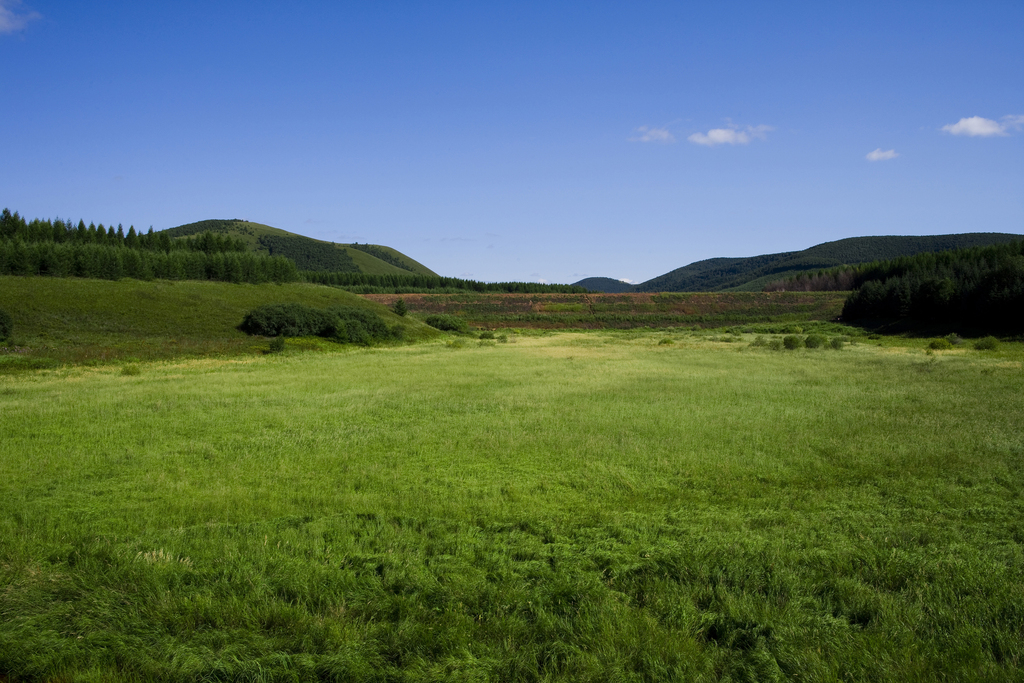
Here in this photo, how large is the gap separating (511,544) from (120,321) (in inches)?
1788

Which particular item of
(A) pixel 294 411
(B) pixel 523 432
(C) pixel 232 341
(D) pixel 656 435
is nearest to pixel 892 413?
(D) pixel 656 435

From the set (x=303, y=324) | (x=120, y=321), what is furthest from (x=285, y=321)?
(x=120, y=321)

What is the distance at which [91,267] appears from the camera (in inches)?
2125

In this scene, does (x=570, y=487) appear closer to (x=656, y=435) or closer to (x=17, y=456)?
(x=656, y=435)

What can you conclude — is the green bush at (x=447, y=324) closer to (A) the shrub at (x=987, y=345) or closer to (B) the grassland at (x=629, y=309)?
(B) the grassland at (x=629, y=309)

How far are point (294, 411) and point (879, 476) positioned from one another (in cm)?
1354

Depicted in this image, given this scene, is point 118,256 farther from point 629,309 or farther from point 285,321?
point 629,309

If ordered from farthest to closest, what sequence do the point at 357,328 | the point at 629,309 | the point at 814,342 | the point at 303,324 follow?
the point at 629,309, the point at 357,328, the point at 303,324, the point at 814,342

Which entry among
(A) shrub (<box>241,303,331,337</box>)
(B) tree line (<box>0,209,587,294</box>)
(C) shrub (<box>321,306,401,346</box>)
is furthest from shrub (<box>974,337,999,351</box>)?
(B) tree line (<box>0,209,587,294</box>)

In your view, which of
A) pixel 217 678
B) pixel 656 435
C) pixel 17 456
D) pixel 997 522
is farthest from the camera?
pixel 656 435

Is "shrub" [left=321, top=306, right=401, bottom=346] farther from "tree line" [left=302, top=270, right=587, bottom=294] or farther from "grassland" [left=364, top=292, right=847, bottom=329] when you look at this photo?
"tree line" [left=302, top=270, right=587, bottom=294]

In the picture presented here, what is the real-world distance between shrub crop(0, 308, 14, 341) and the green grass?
52 centimetres

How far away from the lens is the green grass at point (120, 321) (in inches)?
1261

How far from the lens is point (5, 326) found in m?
32.8
